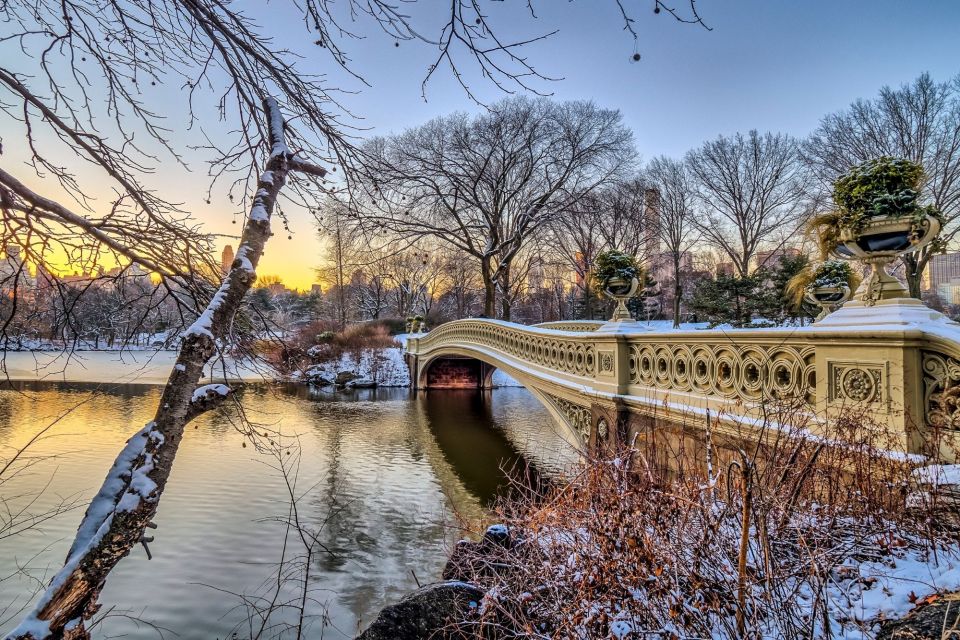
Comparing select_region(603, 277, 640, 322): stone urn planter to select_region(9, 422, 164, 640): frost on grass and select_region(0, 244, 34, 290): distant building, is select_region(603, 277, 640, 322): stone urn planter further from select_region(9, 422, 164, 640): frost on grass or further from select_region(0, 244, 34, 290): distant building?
select_region(0, 244, 34, 290): distant building

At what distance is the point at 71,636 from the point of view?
1.77 metres

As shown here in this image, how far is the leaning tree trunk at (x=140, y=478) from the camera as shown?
173 cm

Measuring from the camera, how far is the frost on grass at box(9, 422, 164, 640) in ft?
5.80

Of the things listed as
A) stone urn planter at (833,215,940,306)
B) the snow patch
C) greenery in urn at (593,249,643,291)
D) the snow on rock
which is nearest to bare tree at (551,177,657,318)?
the snow on rock

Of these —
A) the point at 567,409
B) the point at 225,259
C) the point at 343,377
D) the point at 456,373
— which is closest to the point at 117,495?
the point at 225,259

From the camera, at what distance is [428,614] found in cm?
299

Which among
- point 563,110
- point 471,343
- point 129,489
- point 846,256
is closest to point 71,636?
point 129,489

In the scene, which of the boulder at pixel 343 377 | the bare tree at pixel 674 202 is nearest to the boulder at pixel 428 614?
the boulder at pixel 343 377

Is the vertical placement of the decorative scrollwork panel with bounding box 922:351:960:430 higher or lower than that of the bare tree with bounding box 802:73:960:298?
lower

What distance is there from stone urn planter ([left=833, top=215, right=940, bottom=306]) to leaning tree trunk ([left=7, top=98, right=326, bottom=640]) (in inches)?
171

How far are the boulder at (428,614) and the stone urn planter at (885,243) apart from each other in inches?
151

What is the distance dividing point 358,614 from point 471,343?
12744mm

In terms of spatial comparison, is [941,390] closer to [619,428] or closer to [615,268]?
[619,428]

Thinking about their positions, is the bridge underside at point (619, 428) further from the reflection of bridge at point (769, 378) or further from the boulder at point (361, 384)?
the boulder at point (361, 384)
